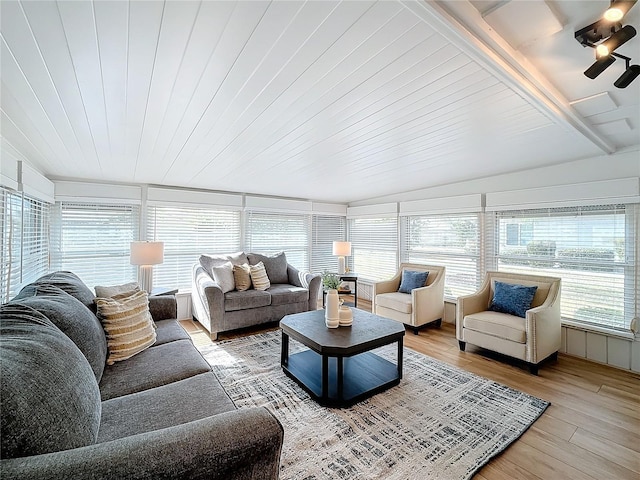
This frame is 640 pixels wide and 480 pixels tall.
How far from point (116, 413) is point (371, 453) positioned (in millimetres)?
1393

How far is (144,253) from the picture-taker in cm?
354

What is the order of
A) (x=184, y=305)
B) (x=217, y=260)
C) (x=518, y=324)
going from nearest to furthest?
(x=518, y=324) < (x=217, y=260) < (x=184, y=305)

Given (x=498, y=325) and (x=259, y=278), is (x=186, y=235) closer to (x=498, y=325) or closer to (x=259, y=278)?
(x=259, y=278)

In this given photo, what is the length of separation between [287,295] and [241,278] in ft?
2.26

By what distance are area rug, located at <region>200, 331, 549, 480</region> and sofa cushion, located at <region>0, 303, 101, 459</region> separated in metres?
1.09

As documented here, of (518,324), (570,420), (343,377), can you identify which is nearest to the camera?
(570,420)

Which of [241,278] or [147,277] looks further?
[241,278]

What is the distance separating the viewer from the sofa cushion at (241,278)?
159 inches

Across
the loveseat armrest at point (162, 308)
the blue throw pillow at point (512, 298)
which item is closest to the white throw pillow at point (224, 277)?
the loveseat armrest at point (162, 308)

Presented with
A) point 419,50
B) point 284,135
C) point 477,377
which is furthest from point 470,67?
point 477,377

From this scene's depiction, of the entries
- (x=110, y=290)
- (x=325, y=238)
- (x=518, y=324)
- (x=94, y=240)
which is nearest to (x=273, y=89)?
(x=110, y=290)

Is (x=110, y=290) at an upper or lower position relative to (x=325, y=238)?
lower

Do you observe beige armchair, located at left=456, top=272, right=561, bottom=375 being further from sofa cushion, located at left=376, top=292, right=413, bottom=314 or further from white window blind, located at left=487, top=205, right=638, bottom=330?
sofa cushion, located at left=376, top=292, right=413, bottom=314

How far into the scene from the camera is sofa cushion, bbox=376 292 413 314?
3.85 m
